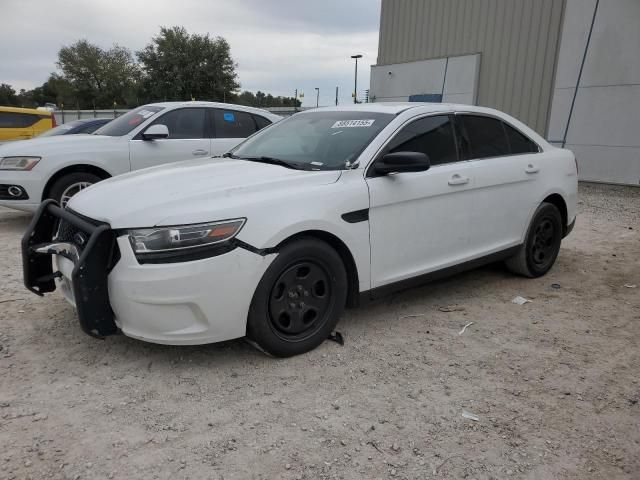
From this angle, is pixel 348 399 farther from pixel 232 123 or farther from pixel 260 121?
pixel 260 121

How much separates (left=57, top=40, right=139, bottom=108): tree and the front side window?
55.9 m

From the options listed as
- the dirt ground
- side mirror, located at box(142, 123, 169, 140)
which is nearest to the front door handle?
the dirt ground

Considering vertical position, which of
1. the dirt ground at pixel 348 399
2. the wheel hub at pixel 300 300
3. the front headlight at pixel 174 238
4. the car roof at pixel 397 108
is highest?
the car roof at pixel 397 108

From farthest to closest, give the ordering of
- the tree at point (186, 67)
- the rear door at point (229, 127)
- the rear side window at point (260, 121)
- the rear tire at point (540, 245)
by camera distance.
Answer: the tree at point (186, 67) → the rear side window at point (260, 121) → the rear door at point (229, 127) → the rear tire at point (540, 245)

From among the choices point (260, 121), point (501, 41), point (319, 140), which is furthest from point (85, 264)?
point (501, 41)

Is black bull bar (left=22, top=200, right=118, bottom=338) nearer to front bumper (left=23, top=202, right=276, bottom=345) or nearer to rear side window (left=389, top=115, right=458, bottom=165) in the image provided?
front bumper (left=23, top=202, right=276, bottom=345)

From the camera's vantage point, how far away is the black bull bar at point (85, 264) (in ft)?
9.16

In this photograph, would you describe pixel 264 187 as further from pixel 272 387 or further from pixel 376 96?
pixel 376 96

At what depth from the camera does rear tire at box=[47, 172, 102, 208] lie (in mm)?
6301

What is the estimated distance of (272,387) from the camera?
2.93 meters

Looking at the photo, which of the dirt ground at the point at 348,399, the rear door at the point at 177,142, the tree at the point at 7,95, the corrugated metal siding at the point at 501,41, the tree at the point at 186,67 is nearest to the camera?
the dirt ground at the point at 348,399

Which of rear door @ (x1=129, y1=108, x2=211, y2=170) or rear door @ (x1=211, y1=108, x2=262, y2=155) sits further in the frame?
rear door @ (x1=211, y1=108, x2=262, y2=155)

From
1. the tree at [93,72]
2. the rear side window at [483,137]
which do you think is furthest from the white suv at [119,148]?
the tree at [93,72]

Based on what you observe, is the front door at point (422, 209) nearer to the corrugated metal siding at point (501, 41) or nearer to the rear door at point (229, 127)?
the rear door at point (229, 127)
